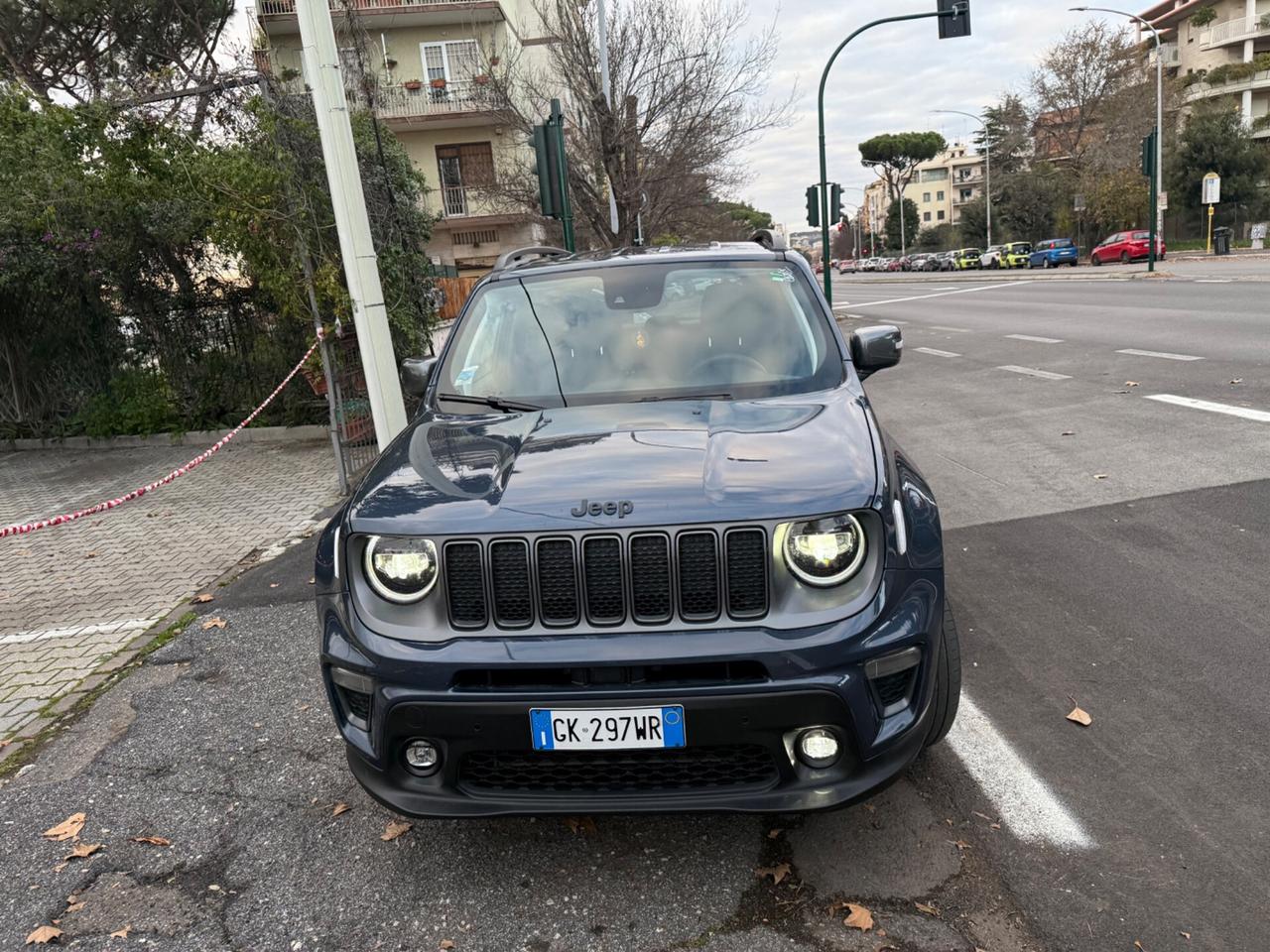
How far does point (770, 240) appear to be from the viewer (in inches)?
196

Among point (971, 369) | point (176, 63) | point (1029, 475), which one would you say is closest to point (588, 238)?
point (176, 63)

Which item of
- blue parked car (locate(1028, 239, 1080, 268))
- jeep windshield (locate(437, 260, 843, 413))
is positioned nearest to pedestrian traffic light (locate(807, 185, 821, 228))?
jeep windshield (locate(437, 260, 843, 413))

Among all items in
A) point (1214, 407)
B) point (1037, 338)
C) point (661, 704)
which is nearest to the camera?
point (661, 704)

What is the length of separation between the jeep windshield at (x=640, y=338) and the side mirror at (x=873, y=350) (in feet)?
0.55

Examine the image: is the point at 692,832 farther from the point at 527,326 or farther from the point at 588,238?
the point at 588,238

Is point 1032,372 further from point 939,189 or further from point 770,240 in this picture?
point 939,189

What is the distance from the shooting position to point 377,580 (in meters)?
2.73

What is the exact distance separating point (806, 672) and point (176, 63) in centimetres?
2618

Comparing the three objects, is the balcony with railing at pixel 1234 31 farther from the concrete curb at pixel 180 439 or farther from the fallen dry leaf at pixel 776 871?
the fallen dry leaf at pixel 776 871

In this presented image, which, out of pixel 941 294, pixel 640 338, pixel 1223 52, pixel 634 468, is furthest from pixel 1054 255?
pixel 634 468

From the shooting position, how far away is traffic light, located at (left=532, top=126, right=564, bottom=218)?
11016 millimetres

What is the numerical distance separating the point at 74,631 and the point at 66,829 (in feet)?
8.71

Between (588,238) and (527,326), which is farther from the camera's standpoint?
(588,238)

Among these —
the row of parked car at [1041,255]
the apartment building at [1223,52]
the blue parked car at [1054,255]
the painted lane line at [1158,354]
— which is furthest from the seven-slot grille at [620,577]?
the apartment building at [1223,52]
